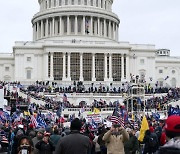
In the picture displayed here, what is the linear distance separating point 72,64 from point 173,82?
73.8ft

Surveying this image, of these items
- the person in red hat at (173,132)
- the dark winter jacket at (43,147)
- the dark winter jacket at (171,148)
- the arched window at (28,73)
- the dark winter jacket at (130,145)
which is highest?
the arched window at (28,73)

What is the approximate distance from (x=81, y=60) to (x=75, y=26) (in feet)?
45.9

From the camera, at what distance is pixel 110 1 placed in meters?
121

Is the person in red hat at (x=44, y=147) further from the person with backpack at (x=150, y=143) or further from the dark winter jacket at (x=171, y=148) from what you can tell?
the dark winter jacket at (x=171, y=148)

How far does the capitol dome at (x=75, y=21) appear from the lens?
10694 cm

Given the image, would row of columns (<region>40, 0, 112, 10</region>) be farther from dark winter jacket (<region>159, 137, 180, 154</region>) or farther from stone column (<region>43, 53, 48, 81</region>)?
dark winter jacket (<region>159, 137, 180, 154</region>)

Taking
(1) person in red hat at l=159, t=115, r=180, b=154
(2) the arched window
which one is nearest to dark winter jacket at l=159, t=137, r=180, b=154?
(1) person in red hat at l=159, t=115, r=180, b=154

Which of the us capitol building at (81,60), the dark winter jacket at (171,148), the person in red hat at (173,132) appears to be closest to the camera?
the dark winter jacket at (171,148)

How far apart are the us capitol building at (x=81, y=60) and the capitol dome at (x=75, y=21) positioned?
7.6 inches

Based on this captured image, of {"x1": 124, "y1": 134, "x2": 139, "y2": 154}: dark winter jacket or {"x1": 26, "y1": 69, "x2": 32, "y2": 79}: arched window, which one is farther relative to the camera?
{"x1": 26, "y1": 69, "x2": 32, "y2": 79}: arched window

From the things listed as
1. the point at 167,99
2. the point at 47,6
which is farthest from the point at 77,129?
the point at 47,6

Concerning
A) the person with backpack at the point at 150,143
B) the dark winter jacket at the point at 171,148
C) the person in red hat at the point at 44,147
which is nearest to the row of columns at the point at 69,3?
the person with backpack at the point at 150,143

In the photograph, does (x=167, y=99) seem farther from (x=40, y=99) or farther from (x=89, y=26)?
(x=89, y=26)

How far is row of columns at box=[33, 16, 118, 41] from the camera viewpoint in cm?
10738
